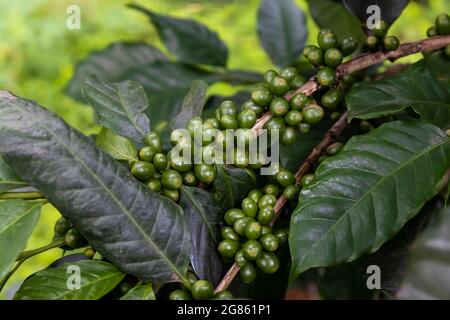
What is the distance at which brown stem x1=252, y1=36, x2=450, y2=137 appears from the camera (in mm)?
675

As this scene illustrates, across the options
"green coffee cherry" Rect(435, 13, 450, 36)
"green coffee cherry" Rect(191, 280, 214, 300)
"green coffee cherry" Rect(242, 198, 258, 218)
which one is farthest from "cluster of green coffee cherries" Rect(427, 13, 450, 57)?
"green coffee cherry" Rect(191, 280, 214, 300)

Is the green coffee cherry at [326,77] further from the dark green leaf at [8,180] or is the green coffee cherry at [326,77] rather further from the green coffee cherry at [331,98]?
the dark green leaf at [8,180]

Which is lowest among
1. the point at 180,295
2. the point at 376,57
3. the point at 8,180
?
the point at 180,295

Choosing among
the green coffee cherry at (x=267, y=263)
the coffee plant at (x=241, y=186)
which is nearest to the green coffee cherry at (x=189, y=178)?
the coffee plant at (x=241, y=186)

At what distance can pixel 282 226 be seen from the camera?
70cm

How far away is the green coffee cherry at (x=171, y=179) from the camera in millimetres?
592

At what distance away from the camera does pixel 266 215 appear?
597 millimetres

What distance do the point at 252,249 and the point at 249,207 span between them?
50 millimetres

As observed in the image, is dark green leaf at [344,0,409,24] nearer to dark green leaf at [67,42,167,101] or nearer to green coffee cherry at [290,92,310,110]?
green coffee cherry at [290,92,310,110]

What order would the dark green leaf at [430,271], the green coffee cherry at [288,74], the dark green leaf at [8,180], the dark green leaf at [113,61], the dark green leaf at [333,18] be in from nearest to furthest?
1. the dark green leaf at [430,271]
2. the dark green leaf at [8,180]
3. the green coffee cherry at [288,74]
4. the dark green leaf at [333,18]
5. the dark green leaf at [113,61]

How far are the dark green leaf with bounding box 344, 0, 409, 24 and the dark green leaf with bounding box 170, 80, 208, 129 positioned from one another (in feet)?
0.69

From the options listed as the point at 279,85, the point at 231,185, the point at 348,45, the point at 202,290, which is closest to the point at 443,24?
the point at 348,45

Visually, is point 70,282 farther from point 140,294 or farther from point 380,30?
point 380,30

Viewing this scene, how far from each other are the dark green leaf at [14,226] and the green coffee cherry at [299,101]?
0.28m
